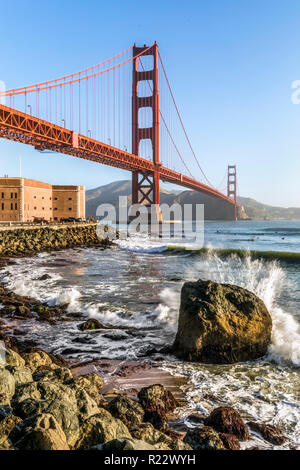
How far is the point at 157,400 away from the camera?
3686 mm

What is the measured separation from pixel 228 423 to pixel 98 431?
1292mm

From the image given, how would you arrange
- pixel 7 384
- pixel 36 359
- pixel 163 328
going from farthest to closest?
A: pixel 163 328
pixel 36 359
pixel 7 384

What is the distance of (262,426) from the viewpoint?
11.2 feet

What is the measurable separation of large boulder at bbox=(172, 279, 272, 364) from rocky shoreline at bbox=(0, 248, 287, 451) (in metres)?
0.69

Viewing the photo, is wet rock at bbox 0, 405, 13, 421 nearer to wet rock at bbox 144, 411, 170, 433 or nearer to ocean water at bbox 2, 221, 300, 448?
wet rock at bbox 144, 411, 170, 433

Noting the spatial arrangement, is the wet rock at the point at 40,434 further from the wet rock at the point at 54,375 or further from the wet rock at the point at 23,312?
the wet rock at the point at 23,312

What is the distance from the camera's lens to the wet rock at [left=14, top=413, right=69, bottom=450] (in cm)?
228

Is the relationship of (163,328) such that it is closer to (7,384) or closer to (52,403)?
(7,384)

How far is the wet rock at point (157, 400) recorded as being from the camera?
3600mm

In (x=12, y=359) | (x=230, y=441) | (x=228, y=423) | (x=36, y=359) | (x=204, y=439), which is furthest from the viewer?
(x=36, y=359)

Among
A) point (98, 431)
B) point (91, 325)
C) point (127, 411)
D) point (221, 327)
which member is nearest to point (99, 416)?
point (98, 431)

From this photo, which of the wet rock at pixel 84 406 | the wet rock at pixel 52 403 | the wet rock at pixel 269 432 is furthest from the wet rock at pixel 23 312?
the wet rock at pixel 269 432
